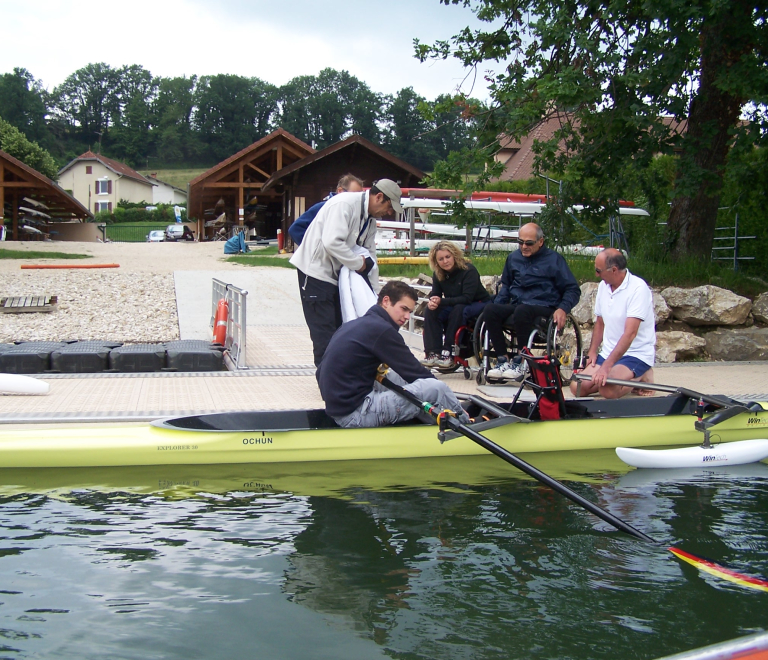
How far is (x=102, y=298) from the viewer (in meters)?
14.6

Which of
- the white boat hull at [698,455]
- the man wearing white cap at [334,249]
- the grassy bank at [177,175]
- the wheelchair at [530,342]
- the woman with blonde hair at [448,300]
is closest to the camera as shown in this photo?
the white boat hull at [698,455]

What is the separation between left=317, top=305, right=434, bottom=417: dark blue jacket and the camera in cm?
530

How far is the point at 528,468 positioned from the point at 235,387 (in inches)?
151

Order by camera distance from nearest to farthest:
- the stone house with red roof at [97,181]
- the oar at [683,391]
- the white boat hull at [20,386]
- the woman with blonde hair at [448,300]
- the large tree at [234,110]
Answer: the oar at [683,391]
the white boat hull at [20,386]
the woman with blonde hair at [448,300]
the stone house with red roof at [97,181]
the large tree at [234,110]

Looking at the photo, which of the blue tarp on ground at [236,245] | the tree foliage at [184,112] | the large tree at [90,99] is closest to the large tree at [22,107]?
the tree foliage at [184,112]

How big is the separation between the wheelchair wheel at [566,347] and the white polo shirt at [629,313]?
461 millimetres

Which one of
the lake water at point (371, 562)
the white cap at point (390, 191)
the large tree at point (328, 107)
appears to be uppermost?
the large tree at point (328, 107)

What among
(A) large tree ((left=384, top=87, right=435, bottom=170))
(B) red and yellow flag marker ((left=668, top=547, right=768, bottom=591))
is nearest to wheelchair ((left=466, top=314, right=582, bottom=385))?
(B) red and yellow flag marker ((left=668, top=547, right=768, bottom=591))

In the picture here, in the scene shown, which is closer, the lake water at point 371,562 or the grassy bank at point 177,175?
the lake water at point 371,562

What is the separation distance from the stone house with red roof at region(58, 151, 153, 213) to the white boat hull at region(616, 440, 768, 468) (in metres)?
74.8

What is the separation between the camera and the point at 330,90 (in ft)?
321

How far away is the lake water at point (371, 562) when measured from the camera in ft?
11.5

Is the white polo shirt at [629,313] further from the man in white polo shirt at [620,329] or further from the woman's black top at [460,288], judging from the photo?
the woman's black top at [460,288]

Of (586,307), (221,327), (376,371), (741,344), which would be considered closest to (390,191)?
(376,371)
